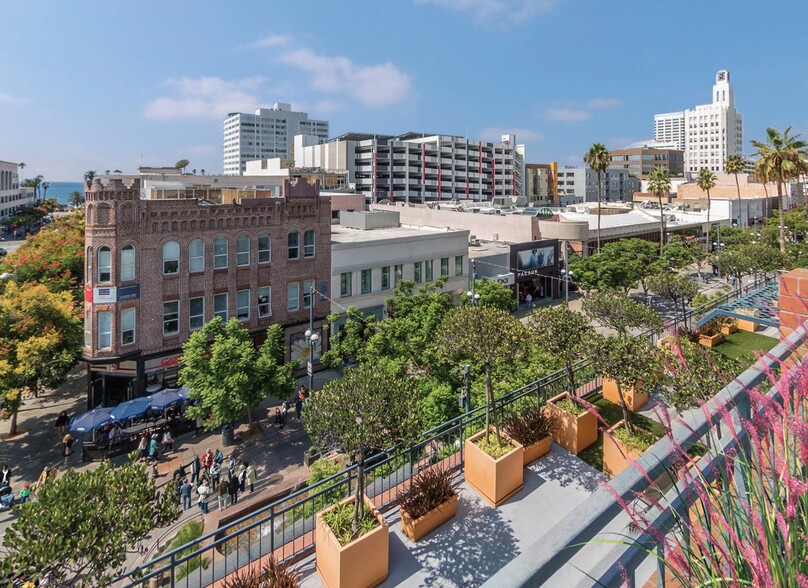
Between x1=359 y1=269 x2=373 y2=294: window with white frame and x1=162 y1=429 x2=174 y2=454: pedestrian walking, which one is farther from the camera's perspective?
x1=359 y1=269 x2=373 y2=294: window with white frame

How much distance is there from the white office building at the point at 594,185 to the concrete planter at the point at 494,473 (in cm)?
13460

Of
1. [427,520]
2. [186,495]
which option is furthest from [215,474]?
[427,520]

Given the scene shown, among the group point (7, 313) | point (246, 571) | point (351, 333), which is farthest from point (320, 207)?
point (246, 571)

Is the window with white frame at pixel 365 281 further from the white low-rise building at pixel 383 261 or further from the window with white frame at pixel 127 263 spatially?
the window with white frame at pixel 127 263

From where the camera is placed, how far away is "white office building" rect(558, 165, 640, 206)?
451ft

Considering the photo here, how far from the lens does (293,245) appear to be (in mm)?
34188

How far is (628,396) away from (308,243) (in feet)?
81.5

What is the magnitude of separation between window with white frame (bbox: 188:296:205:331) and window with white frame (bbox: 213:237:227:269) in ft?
7.68

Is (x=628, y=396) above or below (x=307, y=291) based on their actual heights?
below

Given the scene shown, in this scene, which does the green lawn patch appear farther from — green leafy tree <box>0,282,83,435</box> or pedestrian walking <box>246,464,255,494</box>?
green leafy tree <box>0,282,83,435</box>

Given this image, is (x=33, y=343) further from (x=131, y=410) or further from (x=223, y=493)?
(x=223, y=493)

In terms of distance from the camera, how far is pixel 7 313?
25391 mm

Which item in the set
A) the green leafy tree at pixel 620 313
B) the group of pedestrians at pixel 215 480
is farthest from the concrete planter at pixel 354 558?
the group of pedestrians at pixel 215 480

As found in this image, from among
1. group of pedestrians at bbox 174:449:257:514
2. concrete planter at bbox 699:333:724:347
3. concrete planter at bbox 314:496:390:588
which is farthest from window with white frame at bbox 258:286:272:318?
concrete planter at bbox 314:496:390:588
